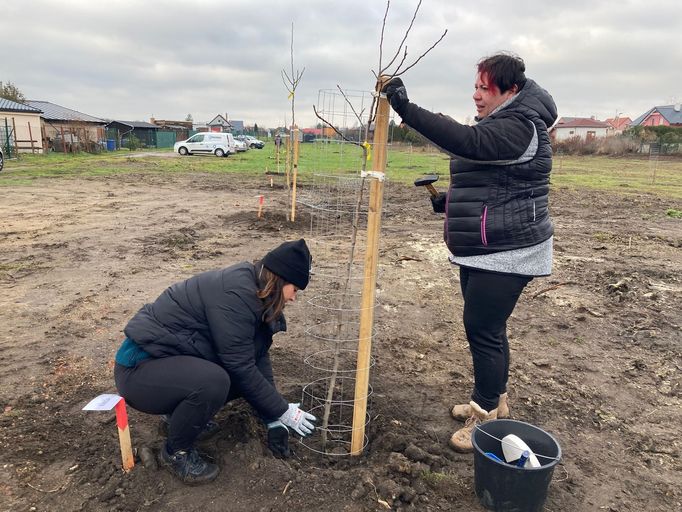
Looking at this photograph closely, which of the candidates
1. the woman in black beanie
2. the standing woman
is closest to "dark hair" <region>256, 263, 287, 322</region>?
the woman in black beanie

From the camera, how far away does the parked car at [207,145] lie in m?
33.2

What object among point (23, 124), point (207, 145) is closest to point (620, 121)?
point (207, 145)

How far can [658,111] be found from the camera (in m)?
63.4

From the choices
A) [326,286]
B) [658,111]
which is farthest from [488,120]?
[658,111]

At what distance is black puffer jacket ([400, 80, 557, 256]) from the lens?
7.71 ft

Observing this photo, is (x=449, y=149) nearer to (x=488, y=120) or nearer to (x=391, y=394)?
(x=488, y=120)

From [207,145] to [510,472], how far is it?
33.8m

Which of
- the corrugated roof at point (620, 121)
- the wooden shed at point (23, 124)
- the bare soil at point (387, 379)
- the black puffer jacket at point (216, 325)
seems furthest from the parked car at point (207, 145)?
the corrugated roof at point (620, 121)

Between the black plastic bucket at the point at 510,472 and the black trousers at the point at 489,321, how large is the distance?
29 centimetres

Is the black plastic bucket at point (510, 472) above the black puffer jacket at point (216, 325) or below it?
below

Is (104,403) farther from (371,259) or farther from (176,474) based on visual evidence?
(371,259)

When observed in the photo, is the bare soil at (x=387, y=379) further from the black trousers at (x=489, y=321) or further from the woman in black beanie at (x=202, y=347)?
the black trousers at (x=489, y=321)

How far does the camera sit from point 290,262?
2.43 m

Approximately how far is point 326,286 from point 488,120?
151 inches
